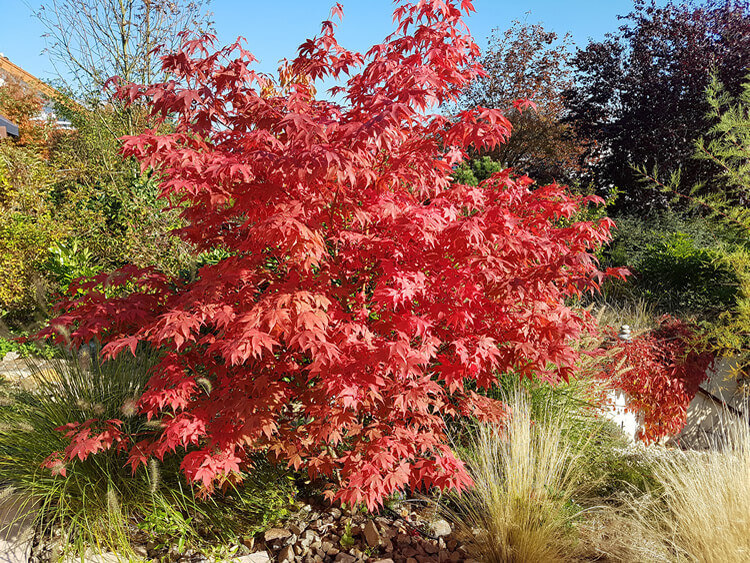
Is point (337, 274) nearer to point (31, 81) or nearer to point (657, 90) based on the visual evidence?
point (657, 90)

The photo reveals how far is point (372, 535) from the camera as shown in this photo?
3414mm

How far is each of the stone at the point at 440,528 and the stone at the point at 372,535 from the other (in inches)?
16.1

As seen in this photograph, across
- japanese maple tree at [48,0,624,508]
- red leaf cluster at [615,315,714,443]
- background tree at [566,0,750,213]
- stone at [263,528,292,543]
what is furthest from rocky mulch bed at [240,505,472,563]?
background tree at [566,0,750,213]

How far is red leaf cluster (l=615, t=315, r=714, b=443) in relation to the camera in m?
6.69

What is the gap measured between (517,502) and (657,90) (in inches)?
489

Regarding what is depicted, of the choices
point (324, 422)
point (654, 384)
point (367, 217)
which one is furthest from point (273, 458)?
point (654, 384)

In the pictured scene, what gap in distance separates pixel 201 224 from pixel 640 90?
1332 centimetres

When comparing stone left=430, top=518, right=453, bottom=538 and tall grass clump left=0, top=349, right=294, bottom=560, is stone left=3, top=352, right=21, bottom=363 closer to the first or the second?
tall grass clump left=0, top=349, right=294, bottom=560

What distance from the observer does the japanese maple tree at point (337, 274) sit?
8.82ft

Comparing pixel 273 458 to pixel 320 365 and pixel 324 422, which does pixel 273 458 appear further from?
pixel 320 365

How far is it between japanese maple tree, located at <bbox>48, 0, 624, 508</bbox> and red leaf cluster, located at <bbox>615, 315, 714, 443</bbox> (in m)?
3.73

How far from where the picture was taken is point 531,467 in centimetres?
336

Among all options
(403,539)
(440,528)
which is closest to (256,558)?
(403,539)

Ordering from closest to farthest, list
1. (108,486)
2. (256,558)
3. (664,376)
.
→ 1. (108,486)
2. (256,558)
3. (664,376)
